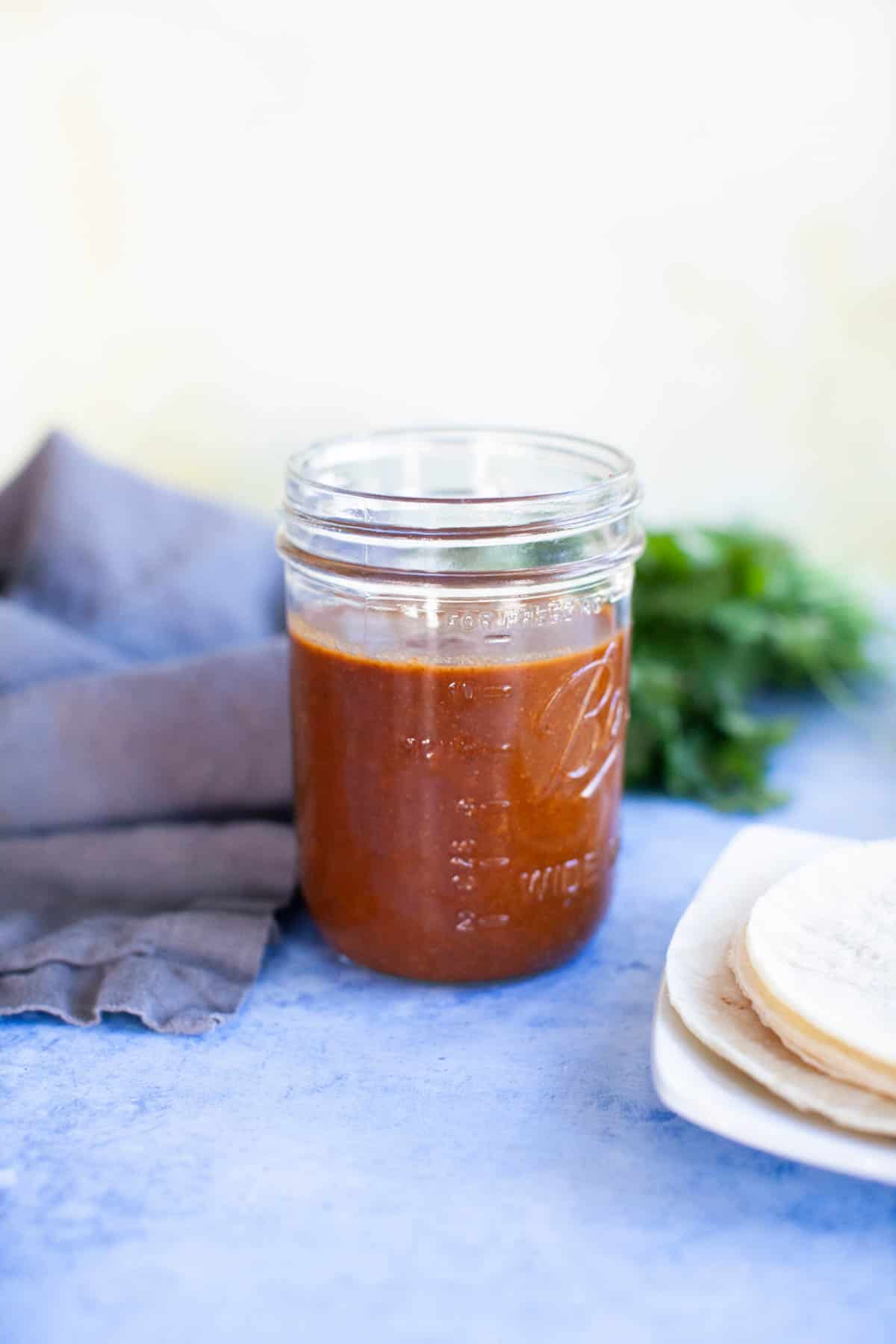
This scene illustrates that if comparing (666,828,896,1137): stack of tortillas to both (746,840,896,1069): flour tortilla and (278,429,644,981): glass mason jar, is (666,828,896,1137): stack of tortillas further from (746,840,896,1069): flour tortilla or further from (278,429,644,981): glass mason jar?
(278,429,644,981): glass mason jar

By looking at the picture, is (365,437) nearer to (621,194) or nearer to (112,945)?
(112,945)

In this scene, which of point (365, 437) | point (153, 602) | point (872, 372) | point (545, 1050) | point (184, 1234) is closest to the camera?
point (184, 1234)

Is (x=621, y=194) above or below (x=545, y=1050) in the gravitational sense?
above

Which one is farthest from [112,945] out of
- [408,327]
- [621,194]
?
[621,194]

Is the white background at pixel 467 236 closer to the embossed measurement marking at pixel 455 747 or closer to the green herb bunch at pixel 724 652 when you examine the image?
the green herb bunch at pixel 724 652

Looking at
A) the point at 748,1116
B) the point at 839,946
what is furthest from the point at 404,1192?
the point at 839,946

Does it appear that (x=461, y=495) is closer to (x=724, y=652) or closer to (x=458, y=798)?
(x=458, y=798)
